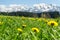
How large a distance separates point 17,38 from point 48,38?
314 mm

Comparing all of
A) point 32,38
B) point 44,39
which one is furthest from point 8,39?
point 44,39

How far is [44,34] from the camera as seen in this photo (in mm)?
2246

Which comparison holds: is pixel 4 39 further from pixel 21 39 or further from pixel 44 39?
pixel 44 39

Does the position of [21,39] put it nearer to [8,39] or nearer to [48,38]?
[8,39]

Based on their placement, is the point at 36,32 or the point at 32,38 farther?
the point at 36,32

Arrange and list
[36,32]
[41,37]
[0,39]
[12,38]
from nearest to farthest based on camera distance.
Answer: [0,39]
[12,38]
[41,37]
[36,32]

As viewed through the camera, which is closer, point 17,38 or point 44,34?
point 17,38

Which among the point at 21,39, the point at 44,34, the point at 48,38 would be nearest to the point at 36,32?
the point at 44,34

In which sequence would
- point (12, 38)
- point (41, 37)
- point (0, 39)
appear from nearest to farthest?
point (0, 39)
point (12, 38)
point (41, 37)

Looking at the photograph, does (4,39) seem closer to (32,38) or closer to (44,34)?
(32,38)

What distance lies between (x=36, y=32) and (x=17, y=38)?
Answer: 44cm

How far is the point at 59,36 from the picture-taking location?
6.92 ft

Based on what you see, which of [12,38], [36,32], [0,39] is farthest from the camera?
[36,32]

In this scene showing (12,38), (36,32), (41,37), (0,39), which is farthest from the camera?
(36,32)
